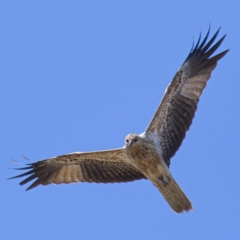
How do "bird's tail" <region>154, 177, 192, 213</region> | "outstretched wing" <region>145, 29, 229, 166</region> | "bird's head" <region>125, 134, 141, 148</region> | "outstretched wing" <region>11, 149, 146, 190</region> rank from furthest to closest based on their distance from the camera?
"outstretched wing" <region>11, 149, 146, 190</region>, "outstretched wing" <region>145, 29, 229, 166</region>, "bird's head" <region>125, 134, 141, 148</region>, "bird's tail" <region>154, 177, 192, 213</region>

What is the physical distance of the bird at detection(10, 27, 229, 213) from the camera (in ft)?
39.4

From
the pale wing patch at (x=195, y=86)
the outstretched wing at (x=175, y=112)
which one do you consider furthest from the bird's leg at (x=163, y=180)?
the pale wing patch at (x=195, y=86)

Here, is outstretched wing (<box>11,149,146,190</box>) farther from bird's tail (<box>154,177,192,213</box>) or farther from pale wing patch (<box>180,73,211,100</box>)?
pale wing patch (<box>180,73,211,100</box>)

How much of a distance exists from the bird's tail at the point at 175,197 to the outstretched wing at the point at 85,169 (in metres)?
0.94

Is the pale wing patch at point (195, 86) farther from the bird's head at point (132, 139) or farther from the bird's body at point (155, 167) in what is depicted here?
the bird's head at point (132, 139)

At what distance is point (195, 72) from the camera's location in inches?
501

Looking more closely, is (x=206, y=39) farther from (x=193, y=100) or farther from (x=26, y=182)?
(x=26, y=182)

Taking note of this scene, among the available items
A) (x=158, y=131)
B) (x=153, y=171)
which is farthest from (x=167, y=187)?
(x=158, y=131)

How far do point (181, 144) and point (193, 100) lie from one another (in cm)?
85

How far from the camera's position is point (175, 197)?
38.8 feet

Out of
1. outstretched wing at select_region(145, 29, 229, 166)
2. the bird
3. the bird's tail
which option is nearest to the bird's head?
the bird

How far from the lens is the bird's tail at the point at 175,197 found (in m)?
11.8

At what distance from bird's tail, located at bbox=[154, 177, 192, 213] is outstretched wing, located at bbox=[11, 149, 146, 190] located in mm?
943

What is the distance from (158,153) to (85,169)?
175 cm
